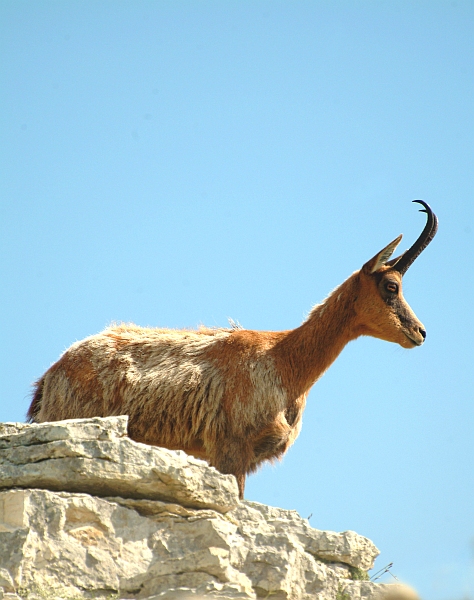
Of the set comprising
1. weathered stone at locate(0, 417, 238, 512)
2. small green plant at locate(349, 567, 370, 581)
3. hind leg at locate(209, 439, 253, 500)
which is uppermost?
hind leg at locate(209, 439, 253, 500)

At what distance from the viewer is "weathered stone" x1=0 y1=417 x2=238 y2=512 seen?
7535 mm

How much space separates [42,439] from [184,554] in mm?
1404

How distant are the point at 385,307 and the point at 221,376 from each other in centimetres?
229

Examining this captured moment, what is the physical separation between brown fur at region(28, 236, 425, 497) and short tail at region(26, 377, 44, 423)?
0.01m

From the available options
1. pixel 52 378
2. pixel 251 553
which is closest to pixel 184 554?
pixel 251 553

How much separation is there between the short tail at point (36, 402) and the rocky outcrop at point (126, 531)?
392cm

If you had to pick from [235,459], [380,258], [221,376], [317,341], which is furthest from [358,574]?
[380,258]

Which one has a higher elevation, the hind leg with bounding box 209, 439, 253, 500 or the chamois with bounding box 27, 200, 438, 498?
the chamois with bounding box 27, 200, 438, 498

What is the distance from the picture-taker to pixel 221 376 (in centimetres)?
1170

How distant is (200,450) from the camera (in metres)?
11.6

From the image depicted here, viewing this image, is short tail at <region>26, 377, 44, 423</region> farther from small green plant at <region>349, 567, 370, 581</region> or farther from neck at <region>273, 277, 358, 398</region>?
small green plant at <region>349, 567, 370, 581</region>

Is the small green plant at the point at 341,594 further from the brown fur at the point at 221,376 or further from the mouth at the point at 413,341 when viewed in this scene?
the mouth at the point at 413,341

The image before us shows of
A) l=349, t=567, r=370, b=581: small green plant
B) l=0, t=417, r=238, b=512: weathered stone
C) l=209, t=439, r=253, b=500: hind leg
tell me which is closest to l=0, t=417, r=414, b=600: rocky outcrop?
l=0, t=417, r=238, b=512: weathered stone

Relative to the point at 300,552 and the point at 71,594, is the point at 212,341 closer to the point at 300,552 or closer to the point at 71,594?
the point at 300,552
